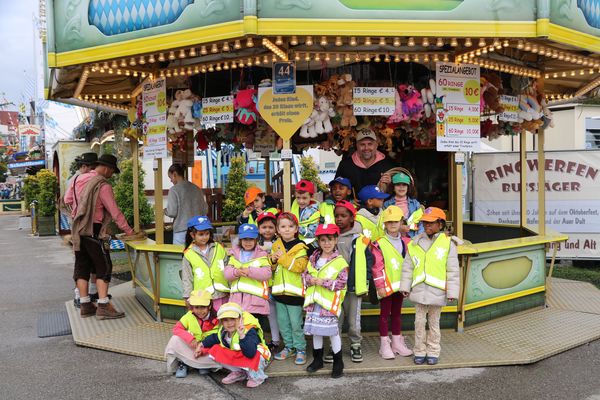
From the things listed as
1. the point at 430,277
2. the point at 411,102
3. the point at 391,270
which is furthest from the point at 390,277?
the point at 411,102

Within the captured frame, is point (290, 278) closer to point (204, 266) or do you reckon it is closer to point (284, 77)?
point (204, 266)

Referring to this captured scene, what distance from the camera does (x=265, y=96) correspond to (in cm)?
598

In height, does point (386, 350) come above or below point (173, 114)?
below

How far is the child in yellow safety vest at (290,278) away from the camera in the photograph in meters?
5.09

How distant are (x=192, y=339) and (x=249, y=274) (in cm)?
75

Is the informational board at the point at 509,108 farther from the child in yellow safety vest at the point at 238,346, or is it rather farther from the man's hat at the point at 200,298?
the man's hat at the point at 200,298

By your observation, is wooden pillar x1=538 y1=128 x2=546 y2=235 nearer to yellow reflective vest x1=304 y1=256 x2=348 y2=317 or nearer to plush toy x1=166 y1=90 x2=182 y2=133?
yellow reflective vest x1=304 y1=256 x2=348 y2=317

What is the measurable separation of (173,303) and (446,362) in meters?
3.16

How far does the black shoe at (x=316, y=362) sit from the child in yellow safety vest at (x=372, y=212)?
→ 124 cm

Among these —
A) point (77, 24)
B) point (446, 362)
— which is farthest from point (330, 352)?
point (77, 24)

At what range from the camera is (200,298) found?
4965 mm

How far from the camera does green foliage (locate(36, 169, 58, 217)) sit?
19.8m

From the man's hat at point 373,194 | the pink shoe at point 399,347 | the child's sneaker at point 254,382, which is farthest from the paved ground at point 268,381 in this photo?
the man's hat at point 373,194

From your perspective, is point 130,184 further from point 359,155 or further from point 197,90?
point 359,155
